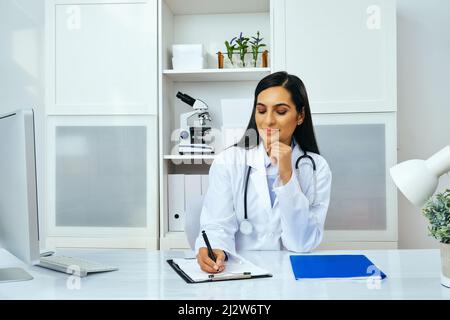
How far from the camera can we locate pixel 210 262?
1.35m

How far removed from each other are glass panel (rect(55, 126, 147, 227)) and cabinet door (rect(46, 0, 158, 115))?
0.16 meters

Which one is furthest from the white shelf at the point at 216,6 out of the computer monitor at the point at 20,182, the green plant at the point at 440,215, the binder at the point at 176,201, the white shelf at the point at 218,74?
the green plant at the point at 440,215

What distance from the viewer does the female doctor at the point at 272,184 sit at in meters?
1.79

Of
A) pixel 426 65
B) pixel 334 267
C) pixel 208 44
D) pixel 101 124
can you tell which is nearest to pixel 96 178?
pixel 101 124

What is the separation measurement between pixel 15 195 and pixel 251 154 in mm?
1058

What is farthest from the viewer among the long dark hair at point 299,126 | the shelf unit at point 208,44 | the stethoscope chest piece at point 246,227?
the shelf unit at point 208,44

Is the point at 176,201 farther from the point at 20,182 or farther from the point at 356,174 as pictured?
the point at 20,182

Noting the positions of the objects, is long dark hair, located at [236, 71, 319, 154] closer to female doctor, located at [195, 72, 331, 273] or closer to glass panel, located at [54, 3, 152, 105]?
female doctor, located at [195, 72, 331, 273]

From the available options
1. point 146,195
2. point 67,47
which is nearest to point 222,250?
point 146,195

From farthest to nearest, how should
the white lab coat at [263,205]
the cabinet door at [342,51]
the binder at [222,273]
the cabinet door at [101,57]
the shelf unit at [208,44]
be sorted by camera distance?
the shelf unit at [208,44] → the cabinet door at [101,57] → the cabinet door at [342,51] → the white lab coat at [263,205] → the binder at [222,273]

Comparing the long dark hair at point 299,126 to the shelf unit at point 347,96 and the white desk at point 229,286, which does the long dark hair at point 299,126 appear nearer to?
the shelf unit at point 347,96

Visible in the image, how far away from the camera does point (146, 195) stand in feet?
8.93

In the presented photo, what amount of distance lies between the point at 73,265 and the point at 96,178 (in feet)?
4.70

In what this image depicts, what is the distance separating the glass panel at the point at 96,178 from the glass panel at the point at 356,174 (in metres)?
1.14
